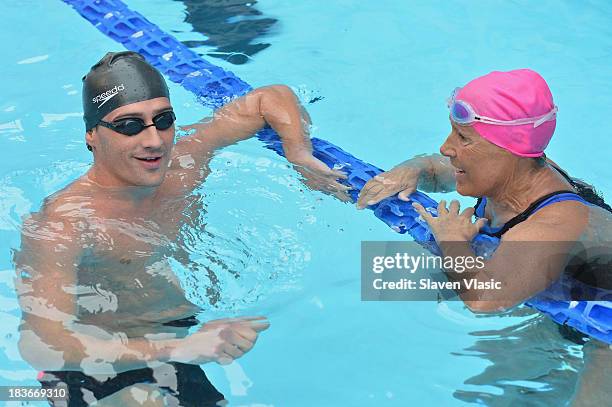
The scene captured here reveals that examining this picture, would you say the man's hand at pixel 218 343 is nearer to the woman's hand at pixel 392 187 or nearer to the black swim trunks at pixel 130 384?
the black swim trunks at pixel 130 384

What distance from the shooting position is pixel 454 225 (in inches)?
153

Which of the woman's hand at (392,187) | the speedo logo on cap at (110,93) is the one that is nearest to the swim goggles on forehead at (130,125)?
the speedo logo on cap at (110,93)

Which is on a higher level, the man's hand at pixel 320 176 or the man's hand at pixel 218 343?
the man's hand at pixel 320 176

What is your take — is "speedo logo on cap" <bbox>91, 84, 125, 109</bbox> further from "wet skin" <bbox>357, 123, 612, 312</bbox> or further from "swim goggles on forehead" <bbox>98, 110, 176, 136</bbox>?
"wet skin" <bbox>357, 123, 612, 312</bbox>

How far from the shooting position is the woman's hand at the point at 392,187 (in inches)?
181

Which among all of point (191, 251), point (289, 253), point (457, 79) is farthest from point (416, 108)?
point (191, 251)

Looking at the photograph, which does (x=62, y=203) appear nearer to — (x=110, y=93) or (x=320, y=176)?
(x=110, y=93)

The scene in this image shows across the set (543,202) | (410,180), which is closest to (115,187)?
(410,180)

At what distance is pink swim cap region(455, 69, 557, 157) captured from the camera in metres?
3.72

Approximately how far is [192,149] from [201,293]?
86cm

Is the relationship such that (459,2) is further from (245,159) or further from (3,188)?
(3,188)

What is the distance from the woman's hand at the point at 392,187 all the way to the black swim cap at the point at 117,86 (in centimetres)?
140

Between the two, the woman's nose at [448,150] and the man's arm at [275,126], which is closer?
the woman's nose at [448,150]

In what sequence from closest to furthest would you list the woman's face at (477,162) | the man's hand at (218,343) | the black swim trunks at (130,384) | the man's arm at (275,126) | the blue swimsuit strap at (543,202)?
the man's hand at (218,343), the black swim trunks at (130,384), the blue swimsuit strap at (543,202), the woman's face at (477,162), the man's arm at (275,126)
